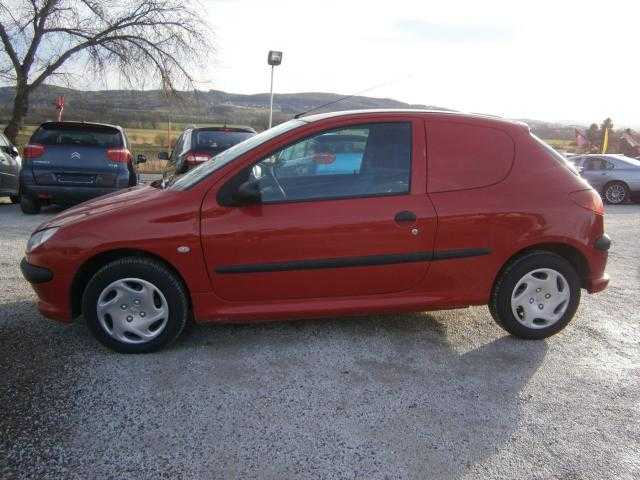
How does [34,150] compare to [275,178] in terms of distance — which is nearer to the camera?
[275,178]

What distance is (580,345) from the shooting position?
4.15 meters

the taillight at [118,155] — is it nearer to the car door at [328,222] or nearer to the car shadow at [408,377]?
the car shadow at [408,377]

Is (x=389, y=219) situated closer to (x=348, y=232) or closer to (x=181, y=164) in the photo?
(x=348, y=232)

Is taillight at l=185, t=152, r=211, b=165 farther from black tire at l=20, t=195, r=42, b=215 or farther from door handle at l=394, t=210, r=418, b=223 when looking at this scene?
door handle at l=394, t=210, r=418, b=223

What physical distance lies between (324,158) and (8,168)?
8.87 meters

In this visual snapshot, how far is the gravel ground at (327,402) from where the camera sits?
2.65m

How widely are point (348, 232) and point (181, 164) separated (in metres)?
Answer: 5.66

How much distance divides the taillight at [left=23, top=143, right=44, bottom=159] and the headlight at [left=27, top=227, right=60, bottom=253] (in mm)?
5517

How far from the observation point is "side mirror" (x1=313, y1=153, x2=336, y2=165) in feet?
12.6

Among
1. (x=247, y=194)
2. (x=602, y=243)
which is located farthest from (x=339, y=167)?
(x=602, y=243)

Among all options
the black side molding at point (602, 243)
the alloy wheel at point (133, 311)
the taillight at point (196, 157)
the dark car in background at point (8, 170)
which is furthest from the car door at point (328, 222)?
the dark car in background at point (8, 170)

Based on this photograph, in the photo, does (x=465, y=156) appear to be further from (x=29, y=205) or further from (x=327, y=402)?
(x=29, y=205)

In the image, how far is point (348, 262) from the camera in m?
3.79

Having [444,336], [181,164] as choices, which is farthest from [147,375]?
[181,164]
